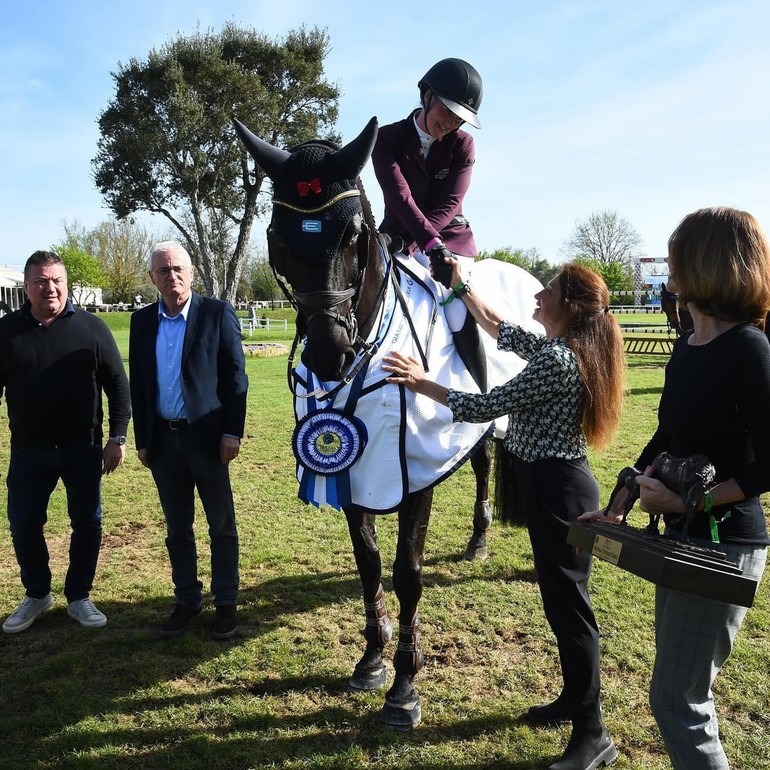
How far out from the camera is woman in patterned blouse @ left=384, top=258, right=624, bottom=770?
8.33ft

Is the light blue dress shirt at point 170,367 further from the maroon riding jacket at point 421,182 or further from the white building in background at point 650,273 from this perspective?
the white building in background at point 650,273

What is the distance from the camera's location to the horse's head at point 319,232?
2.61 metres

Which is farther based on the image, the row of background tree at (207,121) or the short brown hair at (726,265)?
the row of background tree at (207,121)

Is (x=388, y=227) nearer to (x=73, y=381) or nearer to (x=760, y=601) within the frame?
(x=73, y=381)

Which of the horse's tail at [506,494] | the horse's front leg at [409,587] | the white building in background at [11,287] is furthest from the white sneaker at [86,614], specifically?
the white building in background at [11,287]

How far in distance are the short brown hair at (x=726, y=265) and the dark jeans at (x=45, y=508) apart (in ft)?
12.1

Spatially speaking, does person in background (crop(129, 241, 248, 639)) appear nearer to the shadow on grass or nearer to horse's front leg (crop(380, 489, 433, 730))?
the shadow on grass

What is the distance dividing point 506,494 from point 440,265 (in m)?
2.02

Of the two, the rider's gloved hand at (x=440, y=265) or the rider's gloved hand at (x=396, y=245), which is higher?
the rider's gloved hand at (x=396, y=245)

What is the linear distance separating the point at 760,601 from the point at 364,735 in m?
2.86

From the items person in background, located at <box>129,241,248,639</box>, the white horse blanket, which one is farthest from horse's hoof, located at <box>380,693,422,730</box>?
person in background, located at <box>129,241,248,639</box>

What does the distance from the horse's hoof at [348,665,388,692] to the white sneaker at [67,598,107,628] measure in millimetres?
1800

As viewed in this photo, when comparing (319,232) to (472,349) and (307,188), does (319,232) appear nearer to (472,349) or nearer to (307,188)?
(307,188)

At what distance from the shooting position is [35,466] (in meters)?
3.93
